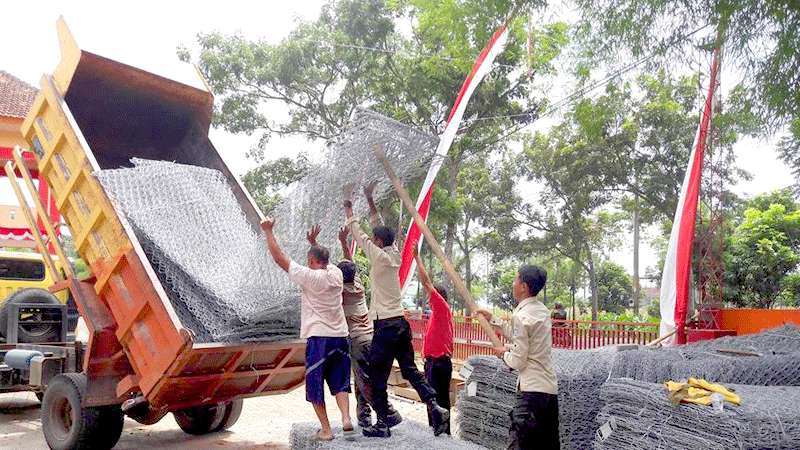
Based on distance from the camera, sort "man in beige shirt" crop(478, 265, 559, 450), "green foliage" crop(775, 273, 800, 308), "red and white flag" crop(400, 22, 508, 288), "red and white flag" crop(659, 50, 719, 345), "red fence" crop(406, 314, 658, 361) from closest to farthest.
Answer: "man in beige shirt" crop(478, 265, 559, 450) < "red and white flag" crop(659, 50, 719, 345) < "red and white flag" crop(400, 22, 508, 288) < "red fence" crop(406, 314, 658, 361) < "green foliage" crop(775, 273, 800, 308)

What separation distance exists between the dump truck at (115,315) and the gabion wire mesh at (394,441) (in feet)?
2.73

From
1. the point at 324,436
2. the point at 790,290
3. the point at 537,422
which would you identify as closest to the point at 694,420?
the point at 537,422

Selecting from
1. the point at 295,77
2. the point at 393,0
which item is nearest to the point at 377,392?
the point at 393,0

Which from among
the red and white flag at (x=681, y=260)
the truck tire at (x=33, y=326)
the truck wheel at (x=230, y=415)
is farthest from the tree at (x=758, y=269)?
the truck tire at (x=33, y=326)

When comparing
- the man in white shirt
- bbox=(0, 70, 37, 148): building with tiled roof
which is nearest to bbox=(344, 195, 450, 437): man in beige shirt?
the man in white shirt

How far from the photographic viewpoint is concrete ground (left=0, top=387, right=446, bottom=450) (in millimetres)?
6668

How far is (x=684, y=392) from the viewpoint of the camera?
3838 millimetres

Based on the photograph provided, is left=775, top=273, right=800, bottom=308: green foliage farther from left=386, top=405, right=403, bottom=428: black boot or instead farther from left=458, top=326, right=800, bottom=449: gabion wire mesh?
left=386, top=405, right=403, bottom=428: black boot

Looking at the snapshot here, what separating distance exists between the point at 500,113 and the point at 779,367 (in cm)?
1241

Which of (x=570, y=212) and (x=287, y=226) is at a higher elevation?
(x=570, y=212)

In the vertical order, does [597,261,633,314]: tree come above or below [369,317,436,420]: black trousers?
above

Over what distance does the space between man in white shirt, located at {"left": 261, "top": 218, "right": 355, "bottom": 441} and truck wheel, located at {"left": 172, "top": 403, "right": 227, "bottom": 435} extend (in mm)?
2633

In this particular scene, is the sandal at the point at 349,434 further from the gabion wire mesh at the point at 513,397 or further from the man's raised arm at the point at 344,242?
the gabion wire mesh at the point at 513,397

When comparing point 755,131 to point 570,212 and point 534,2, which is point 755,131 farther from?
point 570,212
